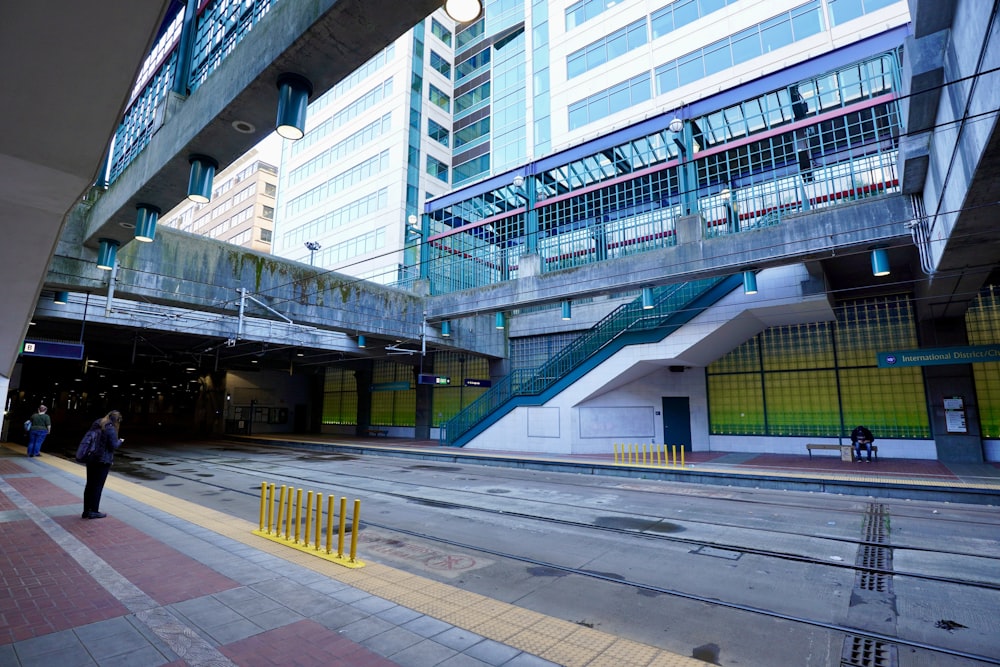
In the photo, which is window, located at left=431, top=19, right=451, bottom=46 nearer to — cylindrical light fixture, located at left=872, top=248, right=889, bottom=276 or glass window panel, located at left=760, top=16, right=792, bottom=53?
glass window panel, located at left=760, top=16, right=792, bottom=53

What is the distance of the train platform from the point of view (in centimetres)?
1235

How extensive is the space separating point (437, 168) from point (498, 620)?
1613 inches

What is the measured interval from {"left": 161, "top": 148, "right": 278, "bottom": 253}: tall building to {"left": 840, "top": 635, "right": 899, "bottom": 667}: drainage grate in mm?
68848

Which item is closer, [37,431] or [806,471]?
[806,471]

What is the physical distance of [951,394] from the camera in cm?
1725

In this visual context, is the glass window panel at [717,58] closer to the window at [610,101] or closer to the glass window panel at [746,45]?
the glass window panel at [746,45]

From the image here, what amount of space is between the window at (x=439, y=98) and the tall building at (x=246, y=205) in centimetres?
3095

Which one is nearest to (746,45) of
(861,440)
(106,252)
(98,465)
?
(861,440)

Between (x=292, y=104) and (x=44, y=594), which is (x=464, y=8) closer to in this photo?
(x=292, y=104)

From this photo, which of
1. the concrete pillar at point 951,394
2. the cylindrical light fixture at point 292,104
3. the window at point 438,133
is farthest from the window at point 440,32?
the cylindrical light fixture at point 292,104

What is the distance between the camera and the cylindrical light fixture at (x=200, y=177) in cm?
707

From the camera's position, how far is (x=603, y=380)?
2170cm

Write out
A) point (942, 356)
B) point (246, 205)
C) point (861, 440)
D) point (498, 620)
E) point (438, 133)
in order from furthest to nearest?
point (246, 205) < point (438, 133) < point (861, 440) < point (942, 356) < point (498, 620)

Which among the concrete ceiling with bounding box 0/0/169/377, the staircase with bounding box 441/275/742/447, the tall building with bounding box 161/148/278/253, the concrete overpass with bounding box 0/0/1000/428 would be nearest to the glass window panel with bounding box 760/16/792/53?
the concrete overpass with bounding box 0/0/1000/428
